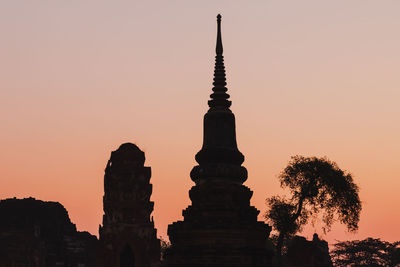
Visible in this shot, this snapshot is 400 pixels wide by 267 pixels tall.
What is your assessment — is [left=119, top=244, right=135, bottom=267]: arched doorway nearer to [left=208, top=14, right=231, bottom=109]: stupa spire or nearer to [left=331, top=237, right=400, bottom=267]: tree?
[left=208, top=14, right=231, bottom=109]: stupa spire

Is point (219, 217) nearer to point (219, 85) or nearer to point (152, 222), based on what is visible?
point (219, 85)

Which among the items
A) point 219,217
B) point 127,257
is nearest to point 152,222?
point 127,257

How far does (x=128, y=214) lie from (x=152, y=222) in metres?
1.19

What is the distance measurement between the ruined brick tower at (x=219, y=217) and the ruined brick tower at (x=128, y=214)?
532 inches

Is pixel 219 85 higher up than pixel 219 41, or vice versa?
pixel 219 41

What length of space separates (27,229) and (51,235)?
209 centimetres

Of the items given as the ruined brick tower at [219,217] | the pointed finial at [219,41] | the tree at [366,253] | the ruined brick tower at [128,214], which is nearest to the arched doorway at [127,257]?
the ruined brick tower at [128,214]

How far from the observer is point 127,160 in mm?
37750

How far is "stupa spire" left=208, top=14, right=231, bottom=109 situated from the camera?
24359 millimetres

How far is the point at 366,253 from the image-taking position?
278ft

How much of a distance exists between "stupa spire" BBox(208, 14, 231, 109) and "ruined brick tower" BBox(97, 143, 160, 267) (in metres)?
13.8

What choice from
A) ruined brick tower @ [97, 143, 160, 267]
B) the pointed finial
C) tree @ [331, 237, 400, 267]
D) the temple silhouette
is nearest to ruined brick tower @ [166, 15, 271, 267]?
the temple silhouette

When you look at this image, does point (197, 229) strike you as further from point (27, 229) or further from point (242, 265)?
point (27, 229)

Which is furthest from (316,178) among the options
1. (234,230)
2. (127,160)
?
(234,230)
